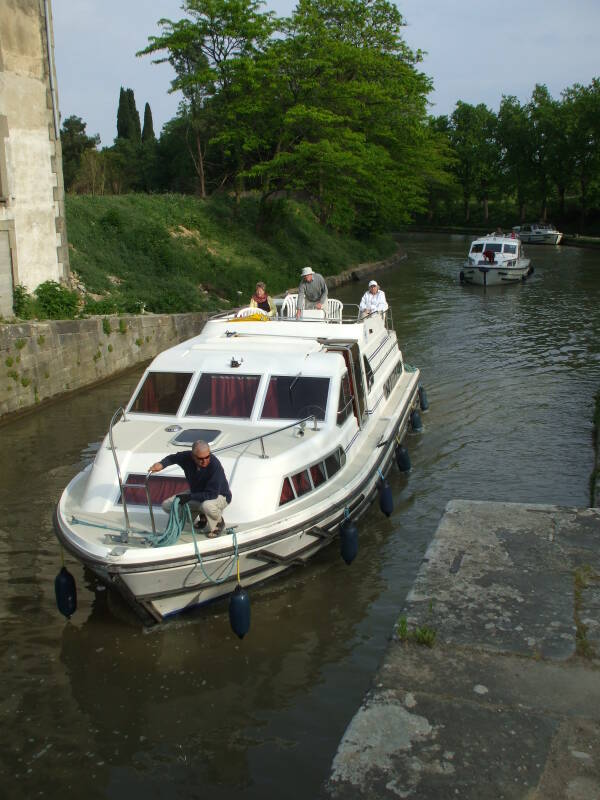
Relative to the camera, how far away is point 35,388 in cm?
1739

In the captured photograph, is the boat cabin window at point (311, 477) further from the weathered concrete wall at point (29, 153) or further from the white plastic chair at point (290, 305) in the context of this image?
the weathered concrete wall at point (29, 153)

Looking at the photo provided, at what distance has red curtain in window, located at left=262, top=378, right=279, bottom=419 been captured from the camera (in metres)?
10.9

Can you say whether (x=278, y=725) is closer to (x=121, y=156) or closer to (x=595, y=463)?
(x=595, y=463)

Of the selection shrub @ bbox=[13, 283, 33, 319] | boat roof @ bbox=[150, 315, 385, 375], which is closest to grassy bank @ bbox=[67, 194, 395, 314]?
shrub @ bbox=[13, 283, 33, 319]

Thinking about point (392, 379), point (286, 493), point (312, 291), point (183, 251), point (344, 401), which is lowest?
point (286, 493)

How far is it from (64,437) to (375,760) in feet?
38.6

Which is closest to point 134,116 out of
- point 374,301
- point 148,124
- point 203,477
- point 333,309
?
point 148,124

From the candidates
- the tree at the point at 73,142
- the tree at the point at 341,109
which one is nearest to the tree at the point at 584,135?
the tree at the point at 341,109

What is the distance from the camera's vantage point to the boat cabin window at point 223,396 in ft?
36.3

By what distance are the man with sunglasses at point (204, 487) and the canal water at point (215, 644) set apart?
1.17 meters

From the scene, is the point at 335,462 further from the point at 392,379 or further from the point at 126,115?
the point at 126,115

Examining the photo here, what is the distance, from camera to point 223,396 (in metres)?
11.2

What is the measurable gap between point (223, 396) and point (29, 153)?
11.8 meters

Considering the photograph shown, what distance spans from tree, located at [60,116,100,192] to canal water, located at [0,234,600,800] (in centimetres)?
3818
